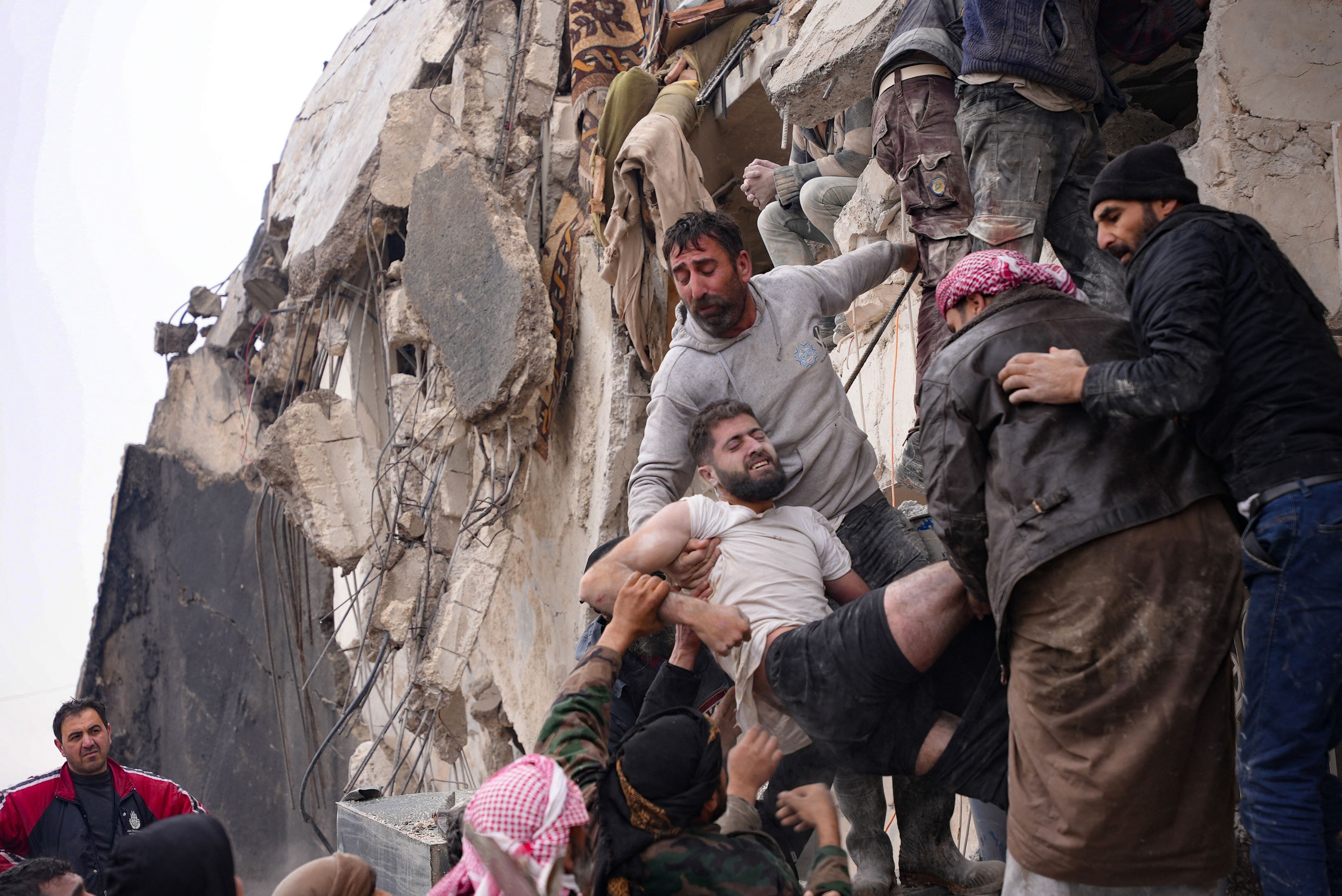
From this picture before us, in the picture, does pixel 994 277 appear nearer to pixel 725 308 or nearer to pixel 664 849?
pixel 725 308

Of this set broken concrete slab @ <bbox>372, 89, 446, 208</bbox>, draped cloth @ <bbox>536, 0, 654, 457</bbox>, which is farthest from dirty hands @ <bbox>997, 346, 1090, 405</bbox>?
broken concrete slab @ <bbox>372, 89, 446, 208</bbox>

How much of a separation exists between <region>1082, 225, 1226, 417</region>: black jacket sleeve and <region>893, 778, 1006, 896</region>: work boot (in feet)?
4.60

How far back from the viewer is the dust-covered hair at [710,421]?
3.14 metres

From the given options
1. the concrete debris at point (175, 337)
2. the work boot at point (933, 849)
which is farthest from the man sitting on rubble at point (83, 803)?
the concrete debris at point (175, 337)

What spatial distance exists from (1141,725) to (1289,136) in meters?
2.55

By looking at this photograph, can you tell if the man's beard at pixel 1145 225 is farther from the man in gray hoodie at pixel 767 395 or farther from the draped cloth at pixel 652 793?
the draped cloth at pixel 652 793

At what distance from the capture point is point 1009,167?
3117mm

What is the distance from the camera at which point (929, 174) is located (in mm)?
3490

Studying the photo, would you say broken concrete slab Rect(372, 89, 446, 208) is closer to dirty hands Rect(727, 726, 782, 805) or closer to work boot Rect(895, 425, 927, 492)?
work boot Rect(895, 425, 927, 492)

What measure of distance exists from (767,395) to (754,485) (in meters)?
0.46

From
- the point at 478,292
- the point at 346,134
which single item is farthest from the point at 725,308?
the point at 346,134

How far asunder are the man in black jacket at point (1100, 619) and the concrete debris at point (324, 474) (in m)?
6.79

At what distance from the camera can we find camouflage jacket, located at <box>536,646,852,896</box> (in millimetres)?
2082

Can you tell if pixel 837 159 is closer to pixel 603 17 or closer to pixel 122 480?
pixel 603 17
